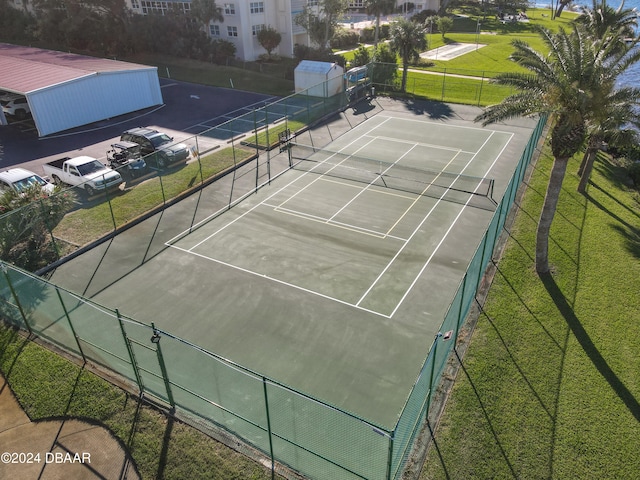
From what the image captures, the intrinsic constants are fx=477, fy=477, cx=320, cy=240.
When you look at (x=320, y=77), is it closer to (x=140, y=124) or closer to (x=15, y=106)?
(x=140, y=124)

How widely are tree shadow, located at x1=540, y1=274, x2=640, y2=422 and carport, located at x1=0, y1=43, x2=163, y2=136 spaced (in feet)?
109

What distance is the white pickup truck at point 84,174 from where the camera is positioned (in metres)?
23.5

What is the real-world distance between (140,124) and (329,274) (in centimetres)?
2536

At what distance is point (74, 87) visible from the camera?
114ft

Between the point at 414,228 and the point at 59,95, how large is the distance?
91.3ft

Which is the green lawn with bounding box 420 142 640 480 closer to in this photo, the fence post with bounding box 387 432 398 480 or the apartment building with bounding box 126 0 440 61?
the fence post with bounding box 387 432 398 480

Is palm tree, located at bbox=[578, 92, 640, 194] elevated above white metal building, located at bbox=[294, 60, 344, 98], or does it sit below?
above

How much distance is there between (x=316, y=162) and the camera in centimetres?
2869

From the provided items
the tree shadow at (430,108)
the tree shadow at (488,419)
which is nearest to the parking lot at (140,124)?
the tree shadow at (430,108)

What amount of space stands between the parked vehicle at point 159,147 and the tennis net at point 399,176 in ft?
21.4

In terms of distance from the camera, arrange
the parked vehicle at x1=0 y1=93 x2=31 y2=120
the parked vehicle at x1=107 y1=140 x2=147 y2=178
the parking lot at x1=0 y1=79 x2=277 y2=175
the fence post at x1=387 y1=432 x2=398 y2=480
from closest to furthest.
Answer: the fence post at x1=387 y1=432 x2=398 y2=480 → the parked vehicle at x1=107 y1=140 x2=147 y2=178 → the parking lot at x1=0 y1=79 x2=277 y2=175 → the parked vehicle at x1=0 y1=93 x2=31 y2=120

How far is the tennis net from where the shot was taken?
24.3 m

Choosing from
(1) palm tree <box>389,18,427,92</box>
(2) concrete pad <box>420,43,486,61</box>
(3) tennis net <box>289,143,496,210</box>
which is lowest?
(3) tennis net <box>289,143,496,210</box>

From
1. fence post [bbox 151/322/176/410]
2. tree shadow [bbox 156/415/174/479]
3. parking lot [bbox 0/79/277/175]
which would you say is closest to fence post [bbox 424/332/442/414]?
tree shadow [bbox 156/415/174/479]
